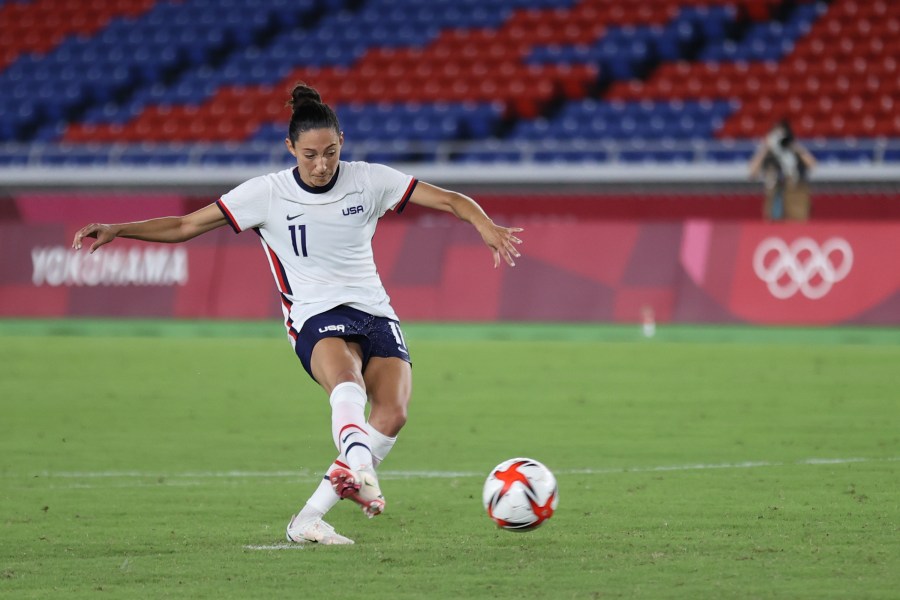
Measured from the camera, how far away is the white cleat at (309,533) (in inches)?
272

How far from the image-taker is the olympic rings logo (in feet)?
63.4

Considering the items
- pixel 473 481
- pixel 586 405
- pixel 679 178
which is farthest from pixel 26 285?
pixel 473 481

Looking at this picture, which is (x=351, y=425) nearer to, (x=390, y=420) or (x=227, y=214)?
(x=390, y=420)

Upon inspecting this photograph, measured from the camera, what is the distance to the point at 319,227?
24.2ft

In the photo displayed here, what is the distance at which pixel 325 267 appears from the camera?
7.45 meters

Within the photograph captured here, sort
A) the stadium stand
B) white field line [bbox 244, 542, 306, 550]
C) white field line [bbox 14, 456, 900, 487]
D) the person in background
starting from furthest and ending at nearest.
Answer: the stadium stand → the person in background → white field line [bbox 14, 456, 900, 487] → white field line [bbox 244, 542, 306, 550]

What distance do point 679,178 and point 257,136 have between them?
30.3 feet

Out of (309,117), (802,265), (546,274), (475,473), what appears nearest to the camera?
(309,117)

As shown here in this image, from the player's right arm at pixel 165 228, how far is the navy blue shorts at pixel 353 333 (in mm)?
674

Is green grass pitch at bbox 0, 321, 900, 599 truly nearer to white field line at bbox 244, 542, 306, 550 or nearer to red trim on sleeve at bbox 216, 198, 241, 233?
white field line at bbox 244, 542, 306, 550

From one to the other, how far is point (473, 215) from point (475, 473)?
247cm

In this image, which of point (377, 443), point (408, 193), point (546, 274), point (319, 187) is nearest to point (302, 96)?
point (319, 187)

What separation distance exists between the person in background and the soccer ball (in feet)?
51.6

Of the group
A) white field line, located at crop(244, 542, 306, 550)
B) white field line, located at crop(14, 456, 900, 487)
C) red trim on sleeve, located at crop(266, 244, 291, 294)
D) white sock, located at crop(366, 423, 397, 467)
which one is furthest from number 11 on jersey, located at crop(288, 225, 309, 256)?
white field line, located at crop(14, 456, 900, 487)
